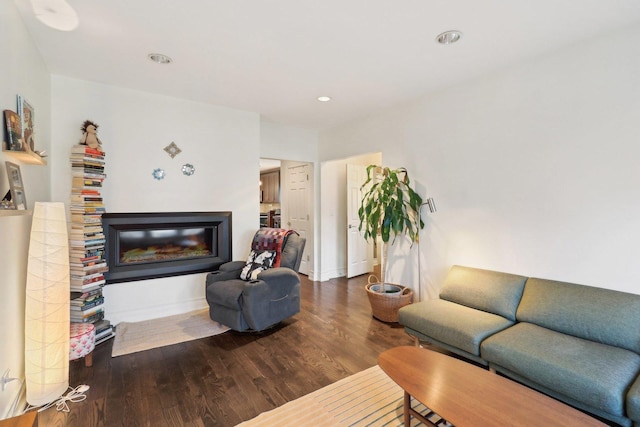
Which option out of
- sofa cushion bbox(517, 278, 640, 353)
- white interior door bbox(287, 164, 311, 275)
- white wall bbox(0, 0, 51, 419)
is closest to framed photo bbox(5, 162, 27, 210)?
white wall bbox(0, 0, 51, 419)

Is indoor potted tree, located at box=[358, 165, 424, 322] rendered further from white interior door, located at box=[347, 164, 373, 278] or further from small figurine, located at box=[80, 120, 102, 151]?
small figurine, located at box=[80, 120, 102, 151]

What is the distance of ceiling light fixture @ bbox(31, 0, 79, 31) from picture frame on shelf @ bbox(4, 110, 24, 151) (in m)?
0.73

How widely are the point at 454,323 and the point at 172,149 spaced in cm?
346

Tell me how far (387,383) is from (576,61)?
288cm

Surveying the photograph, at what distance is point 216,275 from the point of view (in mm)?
3318

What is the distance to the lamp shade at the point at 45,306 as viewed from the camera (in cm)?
189

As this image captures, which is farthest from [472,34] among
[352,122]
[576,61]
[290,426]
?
[290,426]

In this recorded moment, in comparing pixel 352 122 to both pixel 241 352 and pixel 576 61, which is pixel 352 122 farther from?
pixel 241 352

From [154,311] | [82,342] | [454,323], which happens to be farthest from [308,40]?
[154,311]

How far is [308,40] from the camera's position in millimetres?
2299

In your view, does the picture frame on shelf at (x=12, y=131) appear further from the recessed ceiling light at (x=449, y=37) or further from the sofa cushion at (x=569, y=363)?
the sofa cushion at (x=569, y=363)

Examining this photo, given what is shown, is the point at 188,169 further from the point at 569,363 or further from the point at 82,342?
the point at 569,363

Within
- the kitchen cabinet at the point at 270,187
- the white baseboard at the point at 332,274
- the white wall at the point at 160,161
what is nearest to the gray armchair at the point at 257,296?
the white wall at the point at 160,161

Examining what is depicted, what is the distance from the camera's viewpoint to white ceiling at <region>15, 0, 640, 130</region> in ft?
6.33
